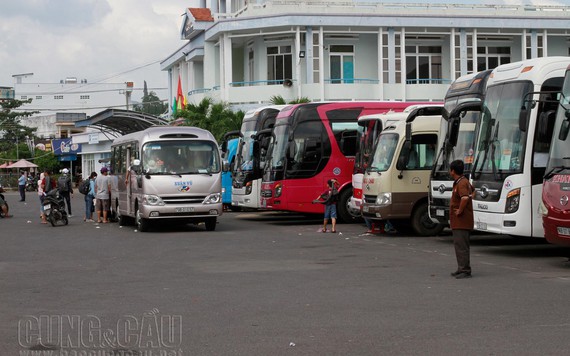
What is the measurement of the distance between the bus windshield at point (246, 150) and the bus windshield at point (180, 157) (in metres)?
4.98

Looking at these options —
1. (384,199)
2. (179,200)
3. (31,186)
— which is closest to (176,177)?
(179,200)

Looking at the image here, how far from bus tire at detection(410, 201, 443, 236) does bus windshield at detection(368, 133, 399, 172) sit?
126cm

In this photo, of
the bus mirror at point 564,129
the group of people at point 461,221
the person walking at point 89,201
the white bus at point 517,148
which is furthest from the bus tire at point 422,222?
the person walking at point 89,201

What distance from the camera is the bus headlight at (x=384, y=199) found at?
21.2 m

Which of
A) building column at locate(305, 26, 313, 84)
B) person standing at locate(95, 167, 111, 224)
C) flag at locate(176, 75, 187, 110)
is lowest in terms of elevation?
person standing at locate(95, 167, 111, 224)

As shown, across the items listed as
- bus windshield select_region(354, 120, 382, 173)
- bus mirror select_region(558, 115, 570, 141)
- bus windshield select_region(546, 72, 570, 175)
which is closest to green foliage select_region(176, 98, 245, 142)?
bus windshield select_region(354, 120, 382, 173)

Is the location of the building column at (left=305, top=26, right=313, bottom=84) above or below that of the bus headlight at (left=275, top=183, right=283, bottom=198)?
above

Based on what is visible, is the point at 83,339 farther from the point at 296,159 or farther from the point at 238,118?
the point at 238,118

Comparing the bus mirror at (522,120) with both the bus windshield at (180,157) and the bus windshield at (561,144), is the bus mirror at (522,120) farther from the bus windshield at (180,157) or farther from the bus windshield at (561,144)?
the bus windshield at (180,157)

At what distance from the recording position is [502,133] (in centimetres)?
1653

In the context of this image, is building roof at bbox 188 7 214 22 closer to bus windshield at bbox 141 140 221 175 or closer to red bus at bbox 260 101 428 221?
red bus at bbox 260 101 428 221

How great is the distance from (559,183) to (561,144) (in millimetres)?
791

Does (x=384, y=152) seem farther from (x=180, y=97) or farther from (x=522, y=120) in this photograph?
(x=180, y=97)

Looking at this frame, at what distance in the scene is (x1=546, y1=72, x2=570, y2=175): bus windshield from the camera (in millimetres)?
14547
